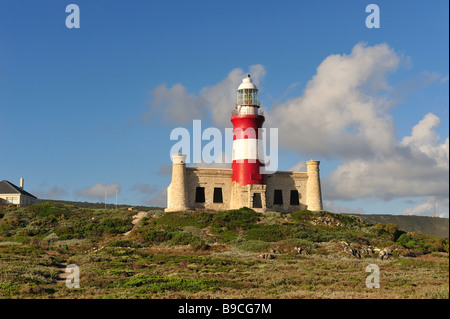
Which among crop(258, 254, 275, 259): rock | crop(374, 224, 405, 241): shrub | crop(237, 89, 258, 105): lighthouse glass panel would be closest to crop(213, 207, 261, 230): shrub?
crop(258, 254, 275, 259): rock

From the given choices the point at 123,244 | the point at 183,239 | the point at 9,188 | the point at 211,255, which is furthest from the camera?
the point at 9,188

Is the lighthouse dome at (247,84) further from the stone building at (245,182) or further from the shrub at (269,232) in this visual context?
the shrub at (269,232)

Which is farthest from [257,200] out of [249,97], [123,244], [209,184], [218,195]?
[123,244]

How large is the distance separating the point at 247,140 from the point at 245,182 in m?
4.20

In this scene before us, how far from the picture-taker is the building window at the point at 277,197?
2085 inches

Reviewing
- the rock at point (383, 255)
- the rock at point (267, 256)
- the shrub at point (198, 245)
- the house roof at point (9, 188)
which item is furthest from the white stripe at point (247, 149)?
the house roof at point (9, 188)

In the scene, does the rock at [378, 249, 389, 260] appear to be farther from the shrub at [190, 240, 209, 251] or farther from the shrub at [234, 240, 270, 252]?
the shrub at [190, 240, 209, 251]

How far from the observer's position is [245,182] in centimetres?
5088

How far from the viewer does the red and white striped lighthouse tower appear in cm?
5094

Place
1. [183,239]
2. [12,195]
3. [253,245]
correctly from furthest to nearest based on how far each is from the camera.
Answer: [12,195] → [183,239] → [253,245]

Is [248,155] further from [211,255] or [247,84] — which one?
[211,255]

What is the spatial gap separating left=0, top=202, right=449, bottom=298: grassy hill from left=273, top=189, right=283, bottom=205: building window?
10.1ft
